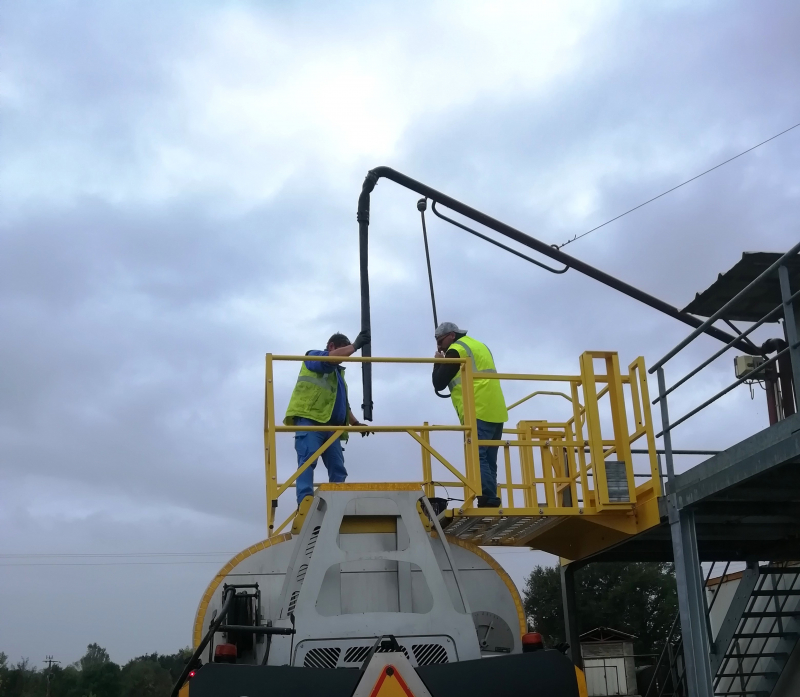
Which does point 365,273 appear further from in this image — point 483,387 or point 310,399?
point 483,387

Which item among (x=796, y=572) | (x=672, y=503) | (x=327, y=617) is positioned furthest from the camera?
(x=796, y=572)

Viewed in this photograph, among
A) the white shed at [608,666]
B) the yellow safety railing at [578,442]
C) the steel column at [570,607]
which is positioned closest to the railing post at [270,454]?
the yellow safety railing at [578,442]

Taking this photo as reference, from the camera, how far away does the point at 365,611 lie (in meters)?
7.13

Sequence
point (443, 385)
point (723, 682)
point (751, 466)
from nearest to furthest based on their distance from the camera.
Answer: point (751, 466) → point (443, 385) → point (723, 682)

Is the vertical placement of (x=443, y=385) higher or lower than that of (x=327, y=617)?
higher

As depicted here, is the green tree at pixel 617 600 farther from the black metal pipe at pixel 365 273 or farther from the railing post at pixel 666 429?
the railing post at pixel 666 429

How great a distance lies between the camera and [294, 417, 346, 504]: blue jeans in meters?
8.37

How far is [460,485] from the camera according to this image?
8.16 meters

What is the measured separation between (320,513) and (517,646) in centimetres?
200

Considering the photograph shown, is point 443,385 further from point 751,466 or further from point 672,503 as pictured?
point 751,466

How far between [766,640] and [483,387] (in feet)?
18.0

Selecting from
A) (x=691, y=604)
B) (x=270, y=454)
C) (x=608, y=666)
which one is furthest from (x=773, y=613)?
(x=608, y=666)

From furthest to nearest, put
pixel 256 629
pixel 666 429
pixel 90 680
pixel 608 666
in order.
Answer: pixel 90 680 < pixel 608 666 < pixel 666 429 < pixel 256 629

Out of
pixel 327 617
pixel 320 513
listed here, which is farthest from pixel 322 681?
pixel 320 513
